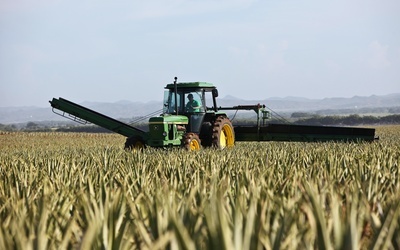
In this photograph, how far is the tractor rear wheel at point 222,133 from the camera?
533 inches

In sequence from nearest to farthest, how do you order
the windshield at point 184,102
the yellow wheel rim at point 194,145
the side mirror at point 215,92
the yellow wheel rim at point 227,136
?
the yellow wheel rim at point 194,145, the windshield at point 184,102, the side mirror at point 215,92, the yellow wheel rim at point 227,136

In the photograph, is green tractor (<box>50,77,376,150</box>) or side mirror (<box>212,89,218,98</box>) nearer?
green tractor (<box>50,77,376,150</box>)

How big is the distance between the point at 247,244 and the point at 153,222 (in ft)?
2.17

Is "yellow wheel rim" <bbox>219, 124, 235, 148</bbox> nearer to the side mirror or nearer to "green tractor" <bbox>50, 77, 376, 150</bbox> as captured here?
"green tractor" <bbox>50, 77, 376, 150</bbox>

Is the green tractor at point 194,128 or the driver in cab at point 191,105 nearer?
the green tractor at point 194,128

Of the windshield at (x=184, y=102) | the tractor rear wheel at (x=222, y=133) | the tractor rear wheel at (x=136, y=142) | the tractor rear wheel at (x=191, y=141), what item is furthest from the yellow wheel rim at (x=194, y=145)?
the tractor rear wheel at (x=136, y=142)

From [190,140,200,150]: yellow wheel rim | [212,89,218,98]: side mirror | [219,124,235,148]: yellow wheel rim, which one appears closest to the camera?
[190,140,200,150]: yellow wheel rim

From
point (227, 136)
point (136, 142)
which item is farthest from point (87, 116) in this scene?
point (227, 136)

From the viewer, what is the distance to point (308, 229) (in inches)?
87.3

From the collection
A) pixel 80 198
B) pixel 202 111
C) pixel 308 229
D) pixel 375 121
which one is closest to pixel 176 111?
pixel 202 111

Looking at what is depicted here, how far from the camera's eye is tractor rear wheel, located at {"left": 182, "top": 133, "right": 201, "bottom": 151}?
40.9 ft

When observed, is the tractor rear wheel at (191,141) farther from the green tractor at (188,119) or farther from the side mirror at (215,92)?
the side mirror at (215,92)

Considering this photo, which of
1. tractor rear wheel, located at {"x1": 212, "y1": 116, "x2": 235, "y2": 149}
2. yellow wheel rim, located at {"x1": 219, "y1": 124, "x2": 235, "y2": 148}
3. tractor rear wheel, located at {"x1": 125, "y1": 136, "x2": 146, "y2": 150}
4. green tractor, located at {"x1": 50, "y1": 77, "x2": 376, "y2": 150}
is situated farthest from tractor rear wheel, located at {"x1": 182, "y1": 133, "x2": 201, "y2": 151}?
yellow wheel rim, located at {"x1": 219, "y1": 124, "x2": 235, "y2": 148}

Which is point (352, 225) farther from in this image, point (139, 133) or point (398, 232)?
point (139, 133)
